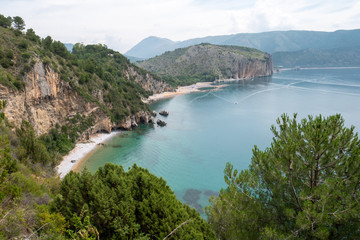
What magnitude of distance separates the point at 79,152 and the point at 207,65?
116555 mm

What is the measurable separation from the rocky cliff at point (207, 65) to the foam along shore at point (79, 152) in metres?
92.9

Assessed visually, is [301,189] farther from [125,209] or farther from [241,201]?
[125,209]

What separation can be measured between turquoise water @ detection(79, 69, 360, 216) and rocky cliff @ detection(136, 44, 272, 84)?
63.2 metres

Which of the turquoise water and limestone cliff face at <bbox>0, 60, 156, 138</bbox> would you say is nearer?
limestone cliff face at <bbox>0, 60, 156, 138</bbox>

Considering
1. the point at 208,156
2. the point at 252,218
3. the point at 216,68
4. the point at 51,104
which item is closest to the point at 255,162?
the point at 252,218

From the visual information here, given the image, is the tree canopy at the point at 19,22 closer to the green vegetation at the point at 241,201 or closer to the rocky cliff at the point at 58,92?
the rocky cliff at the point at 58,92

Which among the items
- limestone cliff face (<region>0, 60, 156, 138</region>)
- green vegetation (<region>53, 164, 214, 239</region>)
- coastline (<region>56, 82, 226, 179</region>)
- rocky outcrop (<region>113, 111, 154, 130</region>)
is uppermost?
limestone cliff face (<region>0, 60, 156, 138</region>)

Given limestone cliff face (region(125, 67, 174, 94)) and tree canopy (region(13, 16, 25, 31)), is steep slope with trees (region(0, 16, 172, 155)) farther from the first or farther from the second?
limestone cliff face (region(125, 67, 174, 94))

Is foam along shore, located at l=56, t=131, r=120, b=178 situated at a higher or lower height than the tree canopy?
lower

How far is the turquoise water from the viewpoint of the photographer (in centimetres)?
2773

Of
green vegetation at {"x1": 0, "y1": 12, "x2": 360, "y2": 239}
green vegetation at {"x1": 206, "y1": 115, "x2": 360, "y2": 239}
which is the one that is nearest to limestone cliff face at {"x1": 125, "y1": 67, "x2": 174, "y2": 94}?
green vegetation at {"x1": 0, "y1": 12, "x2": 360, "y2": 239}

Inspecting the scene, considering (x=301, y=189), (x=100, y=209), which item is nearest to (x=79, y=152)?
(x=100, y=209)

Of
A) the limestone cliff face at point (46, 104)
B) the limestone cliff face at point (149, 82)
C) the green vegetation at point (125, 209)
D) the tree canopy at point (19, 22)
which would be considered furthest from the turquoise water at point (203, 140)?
the tree canopy at point (19, 22)

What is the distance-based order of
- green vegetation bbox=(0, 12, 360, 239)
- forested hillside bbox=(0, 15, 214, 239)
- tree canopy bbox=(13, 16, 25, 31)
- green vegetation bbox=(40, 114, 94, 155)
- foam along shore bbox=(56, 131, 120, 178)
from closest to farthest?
1. green vegetation bbox=(0, 12, 360, 239)
2. forested hillside bbox=(0, 15, 214, 239)
3. foam along shore bbox=(56, 131, 120, 178)
4. green vegetation bbox=(40, 114, 94, 155)
5. tree canopy bbox=(13, 16, 25, 31)
